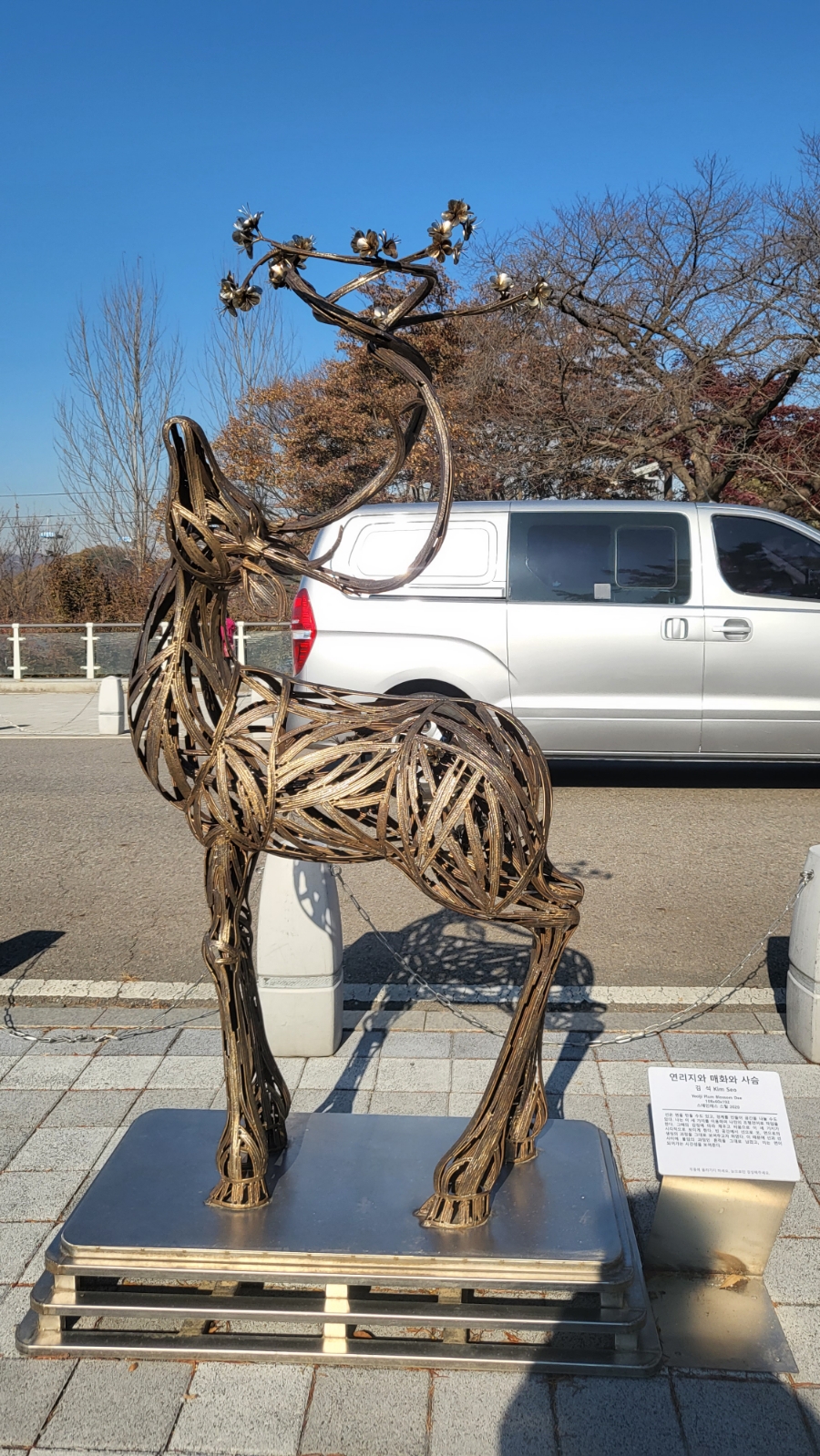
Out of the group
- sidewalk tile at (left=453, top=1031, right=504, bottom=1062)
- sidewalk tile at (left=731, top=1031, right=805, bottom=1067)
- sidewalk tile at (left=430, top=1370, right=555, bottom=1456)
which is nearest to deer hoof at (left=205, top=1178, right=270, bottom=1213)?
sidewalk tile at (left=430, top=1370, right=555, bottom=1456)

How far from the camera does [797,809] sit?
331 inches

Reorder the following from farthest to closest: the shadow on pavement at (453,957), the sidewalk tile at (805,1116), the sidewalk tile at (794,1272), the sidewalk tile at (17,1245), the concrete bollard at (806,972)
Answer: the shadow on pavement at (453,957) < the concrete bollard at (806,972) < the sidewalk tile at (805,1116) < the sidewalk tile at (17,1245) < the sidewalk tile at (794,1272)

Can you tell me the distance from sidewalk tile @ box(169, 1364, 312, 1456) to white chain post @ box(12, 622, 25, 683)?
1530 centimetres

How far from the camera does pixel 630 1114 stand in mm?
3844

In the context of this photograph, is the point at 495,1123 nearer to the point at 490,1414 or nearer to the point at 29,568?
the point at 490,1414

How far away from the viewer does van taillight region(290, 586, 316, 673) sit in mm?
8305

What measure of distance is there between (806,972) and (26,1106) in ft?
9.43

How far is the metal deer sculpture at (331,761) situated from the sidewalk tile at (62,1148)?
911mm

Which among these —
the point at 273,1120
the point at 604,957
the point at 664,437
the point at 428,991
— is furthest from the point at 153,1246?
the point at 664,437

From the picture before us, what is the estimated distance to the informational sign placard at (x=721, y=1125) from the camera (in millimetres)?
2824

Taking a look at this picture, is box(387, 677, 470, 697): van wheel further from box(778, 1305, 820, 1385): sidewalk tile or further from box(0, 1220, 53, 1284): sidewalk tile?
box(778, 1305, 820, 1385): sidewalk tile

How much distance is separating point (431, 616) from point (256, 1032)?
17.9 feet

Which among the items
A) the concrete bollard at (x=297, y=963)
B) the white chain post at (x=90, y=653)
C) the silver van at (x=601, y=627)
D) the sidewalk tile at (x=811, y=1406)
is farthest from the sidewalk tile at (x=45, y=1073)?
the white chain post at (x=90, y=653)

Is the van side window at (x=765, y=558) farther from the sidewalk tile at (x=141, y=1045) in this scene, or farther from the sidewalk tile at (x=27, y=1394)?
the sidewalk tile at (x=27, y=1394)
